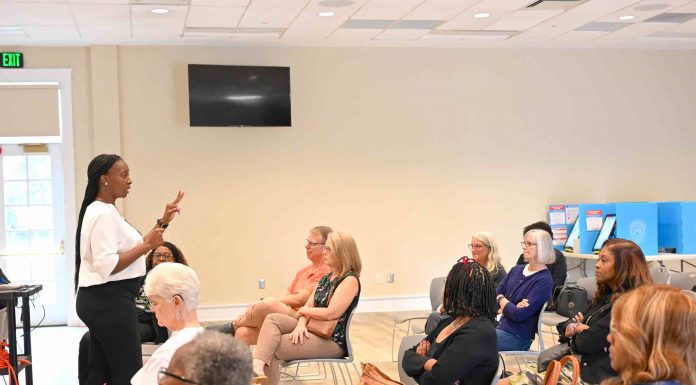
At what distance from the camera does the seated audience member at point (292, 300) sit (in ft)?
18.9

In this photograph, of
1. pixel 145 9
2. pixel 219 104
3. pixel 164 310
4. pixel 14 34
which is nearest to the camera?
A: pixel 164 310

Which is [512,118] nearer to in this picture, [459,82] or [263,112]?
[459,82]

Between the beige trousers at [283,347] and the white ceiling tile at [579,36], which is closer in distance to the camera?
the beige trousers at [283,347]

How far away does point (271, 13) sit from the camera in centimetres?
819

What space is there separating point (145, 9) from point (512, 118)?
16.2 ft

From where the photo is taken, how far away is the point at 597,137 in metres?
10.9

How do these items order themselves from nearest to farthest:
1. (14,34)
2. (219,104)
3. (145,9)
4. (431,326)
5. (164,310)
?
(164,310) < (431,326) < (145,9) < (14,34) < (219,104)

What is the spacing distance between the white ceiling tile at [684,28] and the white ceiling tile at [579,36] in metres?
0.74

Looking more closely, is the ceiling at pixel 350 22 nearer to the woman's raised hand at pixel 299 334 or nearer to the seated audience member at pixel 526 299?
the seated audience member at pixel 526 299

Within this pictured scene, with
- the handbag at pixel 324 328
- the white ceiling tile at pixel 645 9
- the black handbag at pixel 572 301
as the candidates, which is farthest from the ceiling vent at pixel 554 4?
the handbag at pixel 324 328

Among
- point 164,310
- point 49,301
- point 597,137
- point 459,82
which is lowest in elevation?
point 49,301

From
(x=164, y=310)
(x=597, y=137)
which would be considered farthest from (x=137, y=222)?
(x=164, y=310)

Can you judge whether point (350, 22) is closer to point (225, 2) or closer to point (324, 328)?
point (225, 2)

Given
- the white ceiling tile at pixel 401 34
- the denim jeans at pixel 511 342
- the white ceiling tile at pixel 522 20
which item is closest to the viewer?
the denim jeans at pixel 511 342
